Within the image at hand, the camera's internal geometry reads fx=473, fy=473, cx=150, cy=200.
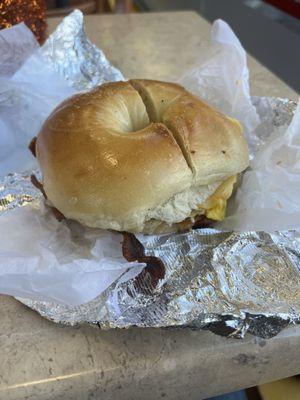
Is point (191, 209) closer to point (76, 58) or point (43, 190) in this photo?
point (43, 190)

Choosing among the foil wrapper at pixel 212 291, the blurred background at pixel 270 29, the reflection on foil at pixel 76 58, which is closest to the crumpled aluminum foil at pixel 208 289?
the foil wrapper at pixel 212 291

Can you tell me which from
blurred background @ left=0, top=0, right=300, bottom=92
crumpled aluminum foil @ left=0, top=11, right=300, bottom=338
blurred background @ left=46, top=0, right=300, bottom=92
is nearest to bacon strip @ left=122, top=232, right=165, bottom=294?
crumpled aluminum foil @ left=0, top=11, right=300, bottom=338

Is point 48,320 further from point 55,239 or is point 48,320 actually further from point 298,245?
point 298,245

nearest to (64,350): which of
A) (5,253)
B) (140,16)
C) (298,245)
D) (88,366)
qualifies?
(88,366)

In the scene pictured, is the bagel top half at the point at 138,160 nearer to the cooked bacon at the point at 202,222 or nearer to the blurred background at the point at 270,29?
the cooked bacon at the point at 202,222

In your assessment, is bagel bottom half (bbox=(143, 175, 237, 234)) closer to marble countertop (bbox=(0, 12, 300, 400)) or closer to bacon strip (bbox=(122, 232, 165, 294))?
bacon strip (bbox=(122, 232, 165, 294))
